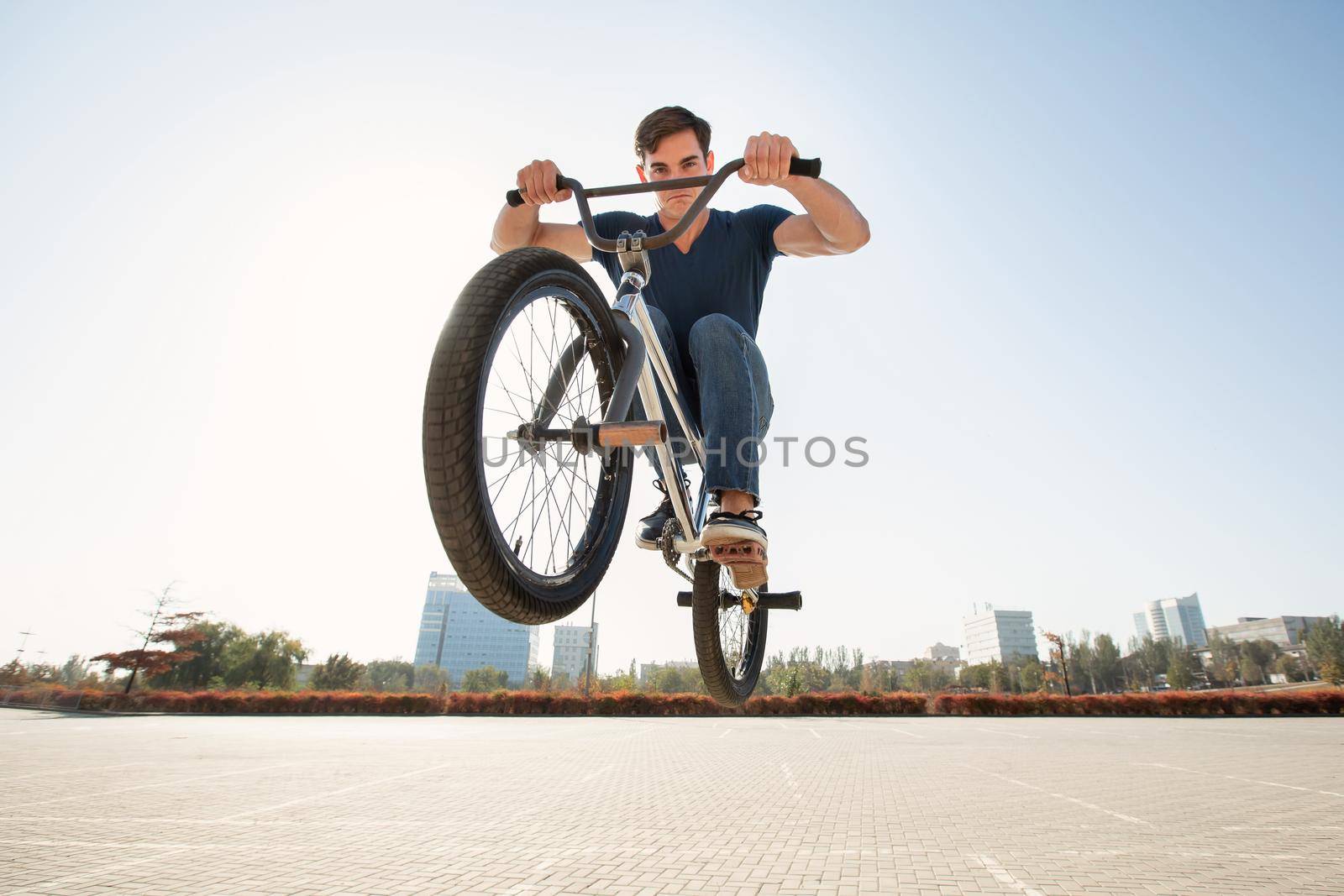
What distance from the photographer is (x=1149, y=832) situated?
67.5ft

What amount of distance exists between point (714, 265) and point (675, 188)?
48.1 inches

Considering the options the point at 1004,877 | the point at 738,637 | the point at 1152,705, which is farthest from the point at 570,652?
the point at 738,637

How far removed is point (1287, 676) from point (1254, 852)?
157406 millimetres

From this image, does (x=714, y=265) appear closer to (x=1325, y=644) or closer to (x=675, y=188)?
(x=675, y=188)

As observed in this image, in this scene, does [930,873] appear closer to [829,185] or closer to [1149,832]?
[1149,832]

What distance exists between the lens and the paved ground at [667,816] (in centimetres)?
1686

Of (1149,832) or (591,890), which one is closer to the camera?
(591,890)

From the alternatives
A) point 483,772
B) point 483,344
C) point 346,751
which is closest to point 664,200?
point 483,344

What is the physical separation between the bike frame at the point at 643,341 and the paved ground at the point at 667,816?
16.3 metres

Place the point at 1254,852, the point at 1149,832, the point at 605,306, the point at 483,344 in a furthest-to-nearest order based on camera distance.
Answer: the point at 1149,832
the point at 1254,852
the point at 605,306
the point at 483,344

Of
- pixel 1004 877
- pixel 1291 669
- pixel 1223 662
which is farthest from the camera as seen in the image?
pixel 1223 662

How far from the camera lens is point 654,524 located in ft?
13.4

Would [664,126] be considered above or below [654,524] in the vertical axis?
above

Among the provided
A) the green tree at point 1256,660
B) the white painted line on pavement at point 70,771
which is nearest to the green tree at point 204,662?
the white painted line on pavement at point 70,771
